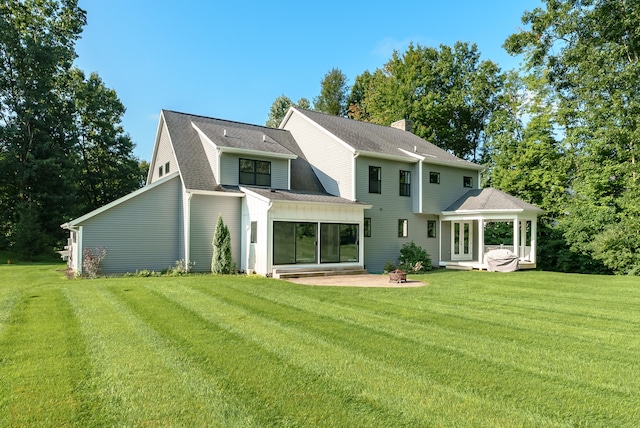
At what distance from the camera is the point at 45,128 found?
24.7m

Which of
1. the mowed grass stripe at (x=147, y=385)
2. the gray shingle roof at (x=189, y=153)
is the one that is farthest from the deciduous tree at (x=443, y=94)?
the mowed grass stripe at (x=147, y=385)

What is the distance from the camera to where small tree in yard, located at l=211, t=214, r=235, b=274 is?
48.0 ft

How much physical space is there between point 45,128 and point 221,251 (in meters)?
18.3

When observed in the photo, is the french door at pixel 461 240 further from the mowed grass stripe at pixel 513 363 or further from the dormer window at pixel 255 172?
the mowed grass stripe at pixel 513 363

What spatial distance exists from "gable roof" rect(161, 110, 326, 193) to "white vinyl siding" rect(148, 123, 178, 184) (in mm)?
644

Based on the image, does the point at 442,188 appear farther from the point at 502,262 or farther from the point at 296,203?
the point at 296,203

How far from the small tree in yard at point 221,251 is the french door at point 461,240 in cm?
1145

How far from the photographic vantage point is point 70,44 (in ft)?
92.9

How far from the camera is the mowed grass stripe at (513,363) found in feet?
12.7

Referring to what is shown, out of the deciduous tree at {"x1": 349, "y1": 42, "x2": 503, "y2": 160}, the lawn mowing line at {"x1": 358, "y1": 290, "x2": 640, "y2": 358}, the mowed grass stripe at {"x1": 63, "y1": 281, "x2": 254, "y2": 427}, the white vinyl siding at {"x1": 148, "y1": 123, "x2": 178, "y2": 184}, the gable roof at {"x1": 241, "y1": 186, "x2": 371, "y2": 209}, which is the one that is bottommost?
the lawn mowing line at {"x1": 358, "y1": 290, "x2": 640, "y2": 358}

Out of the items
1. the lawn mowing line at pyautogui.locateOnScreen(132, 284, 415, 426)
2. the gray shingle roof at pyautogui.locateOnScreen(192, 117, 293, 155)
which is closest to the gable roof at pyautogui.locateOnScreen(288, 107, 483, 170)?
the gray shingle roof at pyautogui.locateOnScreen(192, 117, 293, 155)

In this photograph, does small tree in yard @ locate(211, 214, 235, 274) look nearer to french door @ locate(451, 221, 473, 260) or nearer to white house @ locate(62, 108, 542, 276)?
white house @ locate(62, 108, 542, 276)

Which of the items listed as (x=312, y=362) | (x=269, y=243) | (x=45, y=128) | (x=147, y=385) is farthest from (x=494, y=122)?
Result: (x=45, y=128)

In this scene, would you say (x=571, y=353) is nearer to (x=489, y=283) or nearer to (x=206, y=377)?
(x=206, y=377)
